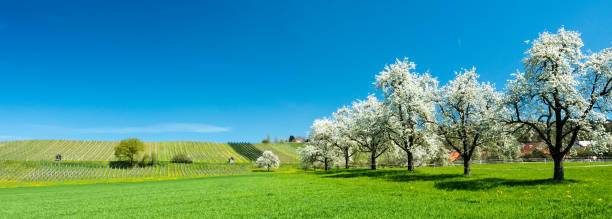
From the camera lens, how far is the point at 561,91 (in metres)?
20.8

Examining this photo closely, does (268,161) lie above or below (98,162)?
below

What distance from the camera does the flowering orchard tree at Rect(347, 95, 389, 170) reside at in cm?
3669

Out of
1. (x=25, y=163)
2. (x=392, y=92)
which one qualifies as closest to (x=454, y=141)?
(x=392, y=92)

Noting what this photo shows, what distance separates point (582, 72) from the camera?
21.8m

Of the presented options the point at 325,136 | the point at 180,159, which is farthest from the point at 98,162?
the point at 325,136

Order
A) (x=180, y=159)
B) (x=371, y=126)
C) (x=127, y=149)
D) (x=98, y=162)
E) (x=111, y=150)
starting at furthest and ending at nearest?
1. (x=111, y=150)
2. (x=180, y=159)
3. (x=127, y=149)
4. (x=98, y=162)
5. (x=371, y=126)

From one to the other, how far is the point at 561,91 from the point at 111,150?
573 feet

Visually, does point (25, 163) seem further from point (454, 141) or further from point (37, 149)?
point (454, 141)

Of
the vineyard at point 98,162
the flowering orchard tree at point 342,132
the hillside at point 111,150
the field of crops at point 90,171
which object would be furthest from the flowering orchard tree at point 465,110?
the hillside at point 111,150

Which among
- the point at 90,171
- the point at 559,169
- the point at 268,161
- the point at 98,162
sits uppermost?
the point at 559,169

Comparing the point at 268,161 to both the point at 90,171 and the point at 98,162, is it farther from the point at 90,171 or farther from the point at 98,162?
the point at 98,162

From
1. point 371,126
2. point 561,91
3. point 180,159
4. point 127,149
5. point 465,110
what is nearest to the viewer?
point 561,91

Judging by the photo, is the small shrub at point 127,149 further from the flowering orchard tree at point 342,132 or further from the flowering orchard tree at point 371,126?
the flowering orchard tree at point 371,126

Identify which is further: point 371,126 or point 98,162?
point 98,162
